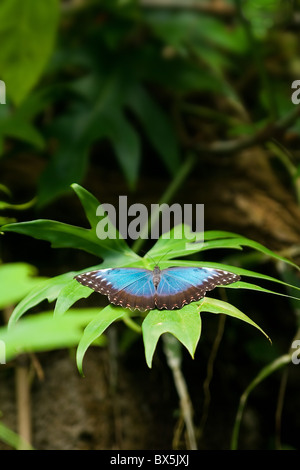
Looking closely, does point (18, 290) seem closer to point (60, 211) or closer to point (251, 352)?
point (251, 352)

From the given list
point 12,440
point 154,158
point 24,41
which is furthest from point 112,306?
point 154,158

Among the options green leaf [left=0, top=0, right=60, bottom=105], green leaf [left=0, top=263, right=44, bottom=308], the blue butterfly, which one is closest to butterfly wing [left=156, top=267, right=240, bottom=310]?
the blue butterfly

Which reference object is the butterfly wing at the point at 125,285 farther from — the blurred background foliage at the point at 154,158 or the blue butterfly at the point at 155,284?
the blurred background foliage at the point at 154,158

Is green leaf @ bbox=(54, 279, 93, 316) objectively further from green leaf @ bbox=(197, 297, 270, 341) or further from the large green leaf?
green leaf @ bbox=(197, 297, 270, 341)

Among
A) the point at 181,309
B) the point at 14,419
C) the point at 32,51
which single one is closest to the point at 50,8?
the point at 32,51

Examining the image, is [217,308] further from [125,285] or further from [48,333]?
[48,333]
